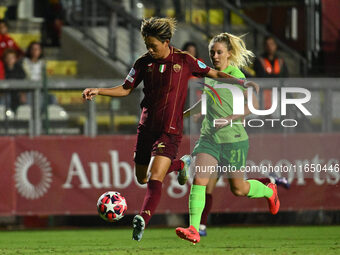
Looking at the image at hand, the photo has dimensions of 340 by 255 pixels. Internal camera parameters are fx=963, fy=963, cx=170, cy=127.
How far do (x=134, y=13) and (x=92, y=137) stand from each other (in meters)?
Result: 4.71

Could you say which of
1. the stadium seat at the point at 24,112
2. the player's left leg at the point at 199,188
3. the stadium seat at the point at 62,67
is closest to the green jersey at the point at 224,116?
the player's left leg at the point at 199,188

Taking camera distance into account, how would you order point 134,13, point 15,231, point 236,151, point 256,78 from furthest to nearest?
point 134,13 → point 256,78 → point 15,231 → point 236,151

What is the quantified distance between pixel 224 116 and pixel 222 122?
5.9 inches

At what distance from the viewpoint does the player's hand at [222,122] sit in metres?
10.2

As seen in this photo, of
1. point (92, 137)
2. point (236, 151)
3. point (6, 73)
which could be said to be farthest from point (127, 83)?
point (6, 73)

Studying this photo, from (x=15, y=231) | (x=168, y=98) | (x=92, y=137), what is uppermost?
(x=168, y=98)

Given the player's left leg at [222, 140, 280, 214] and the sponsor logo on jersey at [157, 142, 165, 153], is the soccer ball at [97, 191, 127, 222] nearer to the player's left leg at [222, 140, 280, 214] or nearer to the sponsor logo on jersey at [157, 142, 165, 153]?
the sponsor logo on jersey at [157, 142, 165, 153]

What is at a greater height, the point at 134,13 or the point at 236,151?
the point at 134,13

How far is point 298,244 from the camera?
1065 cm

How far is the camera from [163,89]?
945 centimetres

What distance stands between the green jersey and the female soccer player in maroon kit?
0.78m

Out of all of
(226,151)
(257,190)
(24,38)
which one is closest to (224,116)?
(226,151)

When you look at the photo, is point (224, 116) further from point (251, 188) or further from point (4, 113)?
point (4, 113)

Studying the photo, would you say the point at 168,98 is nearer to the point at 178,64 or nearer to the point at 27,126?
the point at 178,64
